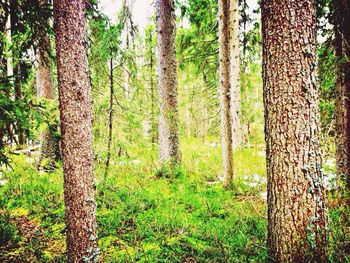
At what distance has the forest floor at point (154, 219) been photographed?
11.8 feet

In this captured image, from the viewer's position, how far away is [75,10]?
3.20m

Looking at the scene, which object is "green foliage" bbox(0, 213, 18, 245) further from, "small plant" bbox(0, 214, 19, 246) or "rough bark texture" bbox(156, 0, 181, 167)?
"rough bark texture" bbox(156, 0, 181, 167)

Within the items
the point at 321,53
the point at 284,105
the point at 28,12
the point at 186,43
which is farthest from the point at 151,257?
the point at 186,43

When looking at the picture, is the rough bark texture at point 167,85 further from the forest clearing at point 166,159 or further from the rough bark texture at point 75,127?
the rough bark texture at point 75,127

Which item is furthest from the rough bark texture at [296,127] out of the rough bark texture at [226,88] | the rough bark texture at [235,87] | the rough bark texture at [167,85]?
the rough bark texture at [235,87]

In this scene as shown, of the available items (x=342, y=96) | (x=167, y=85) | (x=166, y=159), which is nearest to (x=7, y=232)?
(x=166, y=159)

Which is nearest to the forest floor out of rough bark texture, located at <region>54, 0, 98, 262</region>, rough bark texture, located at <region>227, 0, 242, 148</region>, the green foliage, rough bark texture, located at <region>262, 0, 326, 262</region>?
the green foliage

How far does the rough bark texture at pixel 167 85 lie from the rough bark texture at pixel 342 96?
154 inches

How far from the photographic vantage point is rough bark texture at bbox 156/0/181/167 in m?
7.35

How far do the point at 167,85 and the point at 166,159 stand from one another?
2.02 metres

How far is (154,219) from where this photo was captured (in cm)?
473

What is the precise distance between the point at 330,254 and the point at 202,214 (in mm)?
2311

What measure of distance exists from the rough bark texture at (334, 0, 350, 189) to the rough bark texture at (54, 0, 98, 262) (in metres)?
3.83

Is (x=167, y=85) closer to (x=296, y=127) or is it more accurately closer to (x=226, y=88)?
(x=226, y=88)
